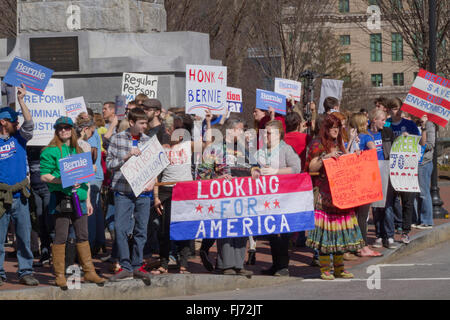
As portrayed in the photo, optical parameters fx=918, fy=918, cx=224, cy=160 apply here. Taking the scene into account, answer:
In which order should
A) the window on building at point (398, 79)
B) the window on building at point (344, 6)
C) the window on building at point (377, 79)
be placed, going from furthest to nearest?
the window on building at point (377, 79), the window on building at point (398, 79), the window on building at point (344, 6)

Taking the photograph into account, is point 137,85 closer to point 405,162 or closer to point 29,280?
point 405,162

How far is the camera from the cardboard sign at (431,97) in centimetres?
1422

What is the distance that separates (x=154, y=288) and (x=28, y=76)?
10.7 ft

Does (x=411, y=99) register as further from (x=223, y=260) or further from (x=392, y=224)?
(x=223, y=260)

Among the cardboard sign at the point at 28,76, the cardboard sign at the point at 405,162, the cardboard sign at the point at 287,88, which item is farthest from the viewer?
the cardboard sign at the point at 287,88

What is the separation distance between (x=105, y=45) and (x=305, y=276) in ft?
21.7

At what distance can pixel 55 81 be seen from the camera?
41.4 feet

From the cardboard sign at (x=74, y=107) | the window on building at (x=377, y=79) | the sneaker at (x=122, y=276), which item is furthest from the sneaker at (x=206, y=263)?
the window on building at (x=377, y=79)

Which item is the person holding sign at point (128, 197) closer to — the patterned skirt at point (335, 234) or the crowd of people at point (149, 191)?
the crowd of people at point (149, 191)

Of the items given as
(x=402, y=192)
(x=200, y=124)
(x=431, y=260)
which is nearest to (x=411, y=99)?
(x=402, y=192)

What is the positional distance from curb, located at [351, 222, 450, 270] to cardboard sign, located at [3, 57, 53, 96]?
4.50 meters

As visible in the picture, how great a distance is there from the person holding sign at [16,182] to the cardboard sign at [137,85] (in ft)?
12.0

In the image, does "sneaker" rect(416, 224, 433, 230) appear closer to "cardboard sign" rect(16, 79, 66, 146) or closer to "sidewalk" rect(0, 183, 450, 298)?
"sidewalk" rect(0, 183, 450, 298)

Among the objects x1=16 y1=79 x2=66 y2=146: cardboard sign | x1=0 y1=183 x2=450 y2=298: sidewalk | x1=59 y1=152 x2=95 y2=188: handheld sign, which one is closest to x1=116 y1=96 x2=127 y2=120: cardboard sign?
x1=16 y1=79 x2=66 y2=146: cardboard sign
